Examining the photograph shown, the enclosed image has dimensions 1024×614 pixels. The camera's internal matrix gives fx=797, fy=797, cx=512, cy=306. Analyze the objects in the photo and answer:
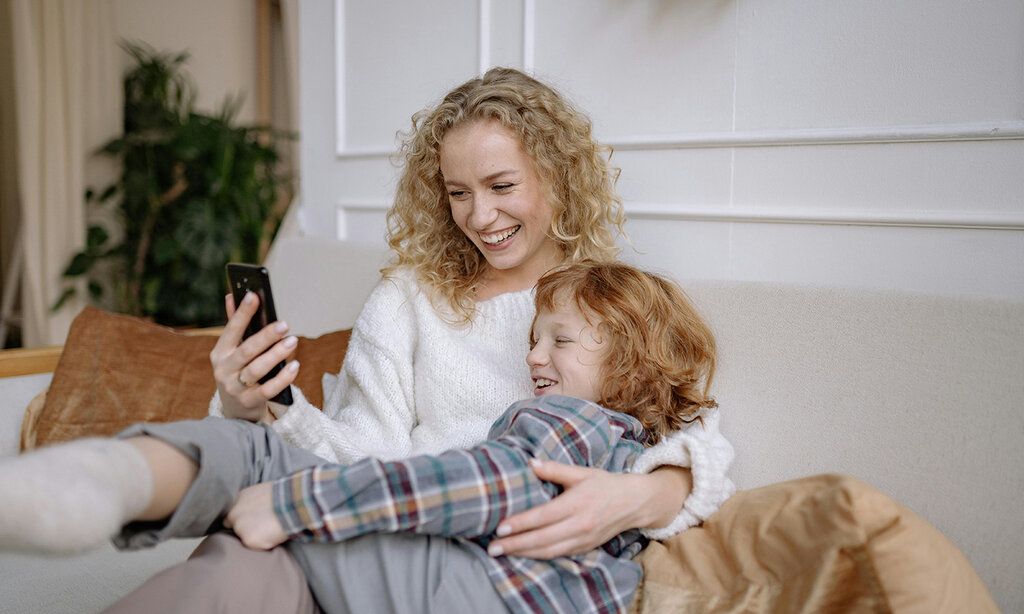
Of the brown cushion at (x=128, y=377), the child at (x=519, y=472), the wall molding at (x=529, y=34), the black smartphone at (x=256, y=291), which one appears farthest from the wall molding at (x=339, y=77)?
the child at (x=519, y=472)

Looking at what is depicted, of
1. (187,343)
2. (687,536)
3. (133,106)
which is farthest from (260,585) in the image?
(133,106)

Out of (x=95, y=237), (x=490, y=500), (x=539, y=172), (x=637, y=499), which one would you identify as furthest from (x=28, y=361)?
(x=95, y=237)

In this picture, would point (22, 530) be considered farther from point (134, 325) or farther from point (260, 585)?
point (134, 325)

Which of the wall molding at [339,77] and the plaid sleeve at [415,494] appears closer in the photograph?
the plaid sleeve at [415,494]

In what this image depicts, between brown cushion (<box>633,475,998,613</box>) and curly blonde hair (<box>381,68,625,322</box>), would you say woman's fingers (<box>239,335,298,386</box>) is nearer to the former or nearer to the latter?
curly blonde hair (<box>381,68,625,322</box>)

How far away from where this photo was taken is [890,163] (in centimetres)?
143

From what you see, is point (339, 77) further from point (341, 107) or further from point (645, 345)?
point (645, 345)

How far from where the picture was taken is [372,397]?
4.92 ft

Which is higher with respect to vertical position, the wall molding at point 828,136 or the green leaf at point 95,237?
the wall molding at point 828,136

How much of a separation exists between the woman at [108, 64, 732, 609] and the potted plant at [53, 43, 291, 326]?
98.2 inches

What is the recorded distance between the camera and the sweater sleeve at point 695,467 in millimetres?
1159

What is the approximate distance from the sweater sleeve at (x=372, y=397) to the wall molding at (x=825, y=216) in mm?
572

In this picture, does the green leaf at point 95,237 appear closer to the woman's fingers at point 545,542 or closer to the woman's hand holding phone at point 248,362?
the woman's hand holding phone at point 248,362

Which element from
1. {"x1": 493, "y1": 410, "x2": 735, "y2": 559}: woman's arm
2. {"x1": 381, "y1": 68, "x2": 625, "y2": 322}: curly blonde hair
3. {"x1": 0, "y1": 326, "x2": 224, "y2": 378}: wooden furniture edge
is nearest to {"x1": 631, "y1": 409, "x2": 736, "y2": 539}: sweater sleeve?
{"x1": 493, "y1": 410, "x2": 735, "y2": 559}: woman's arm
